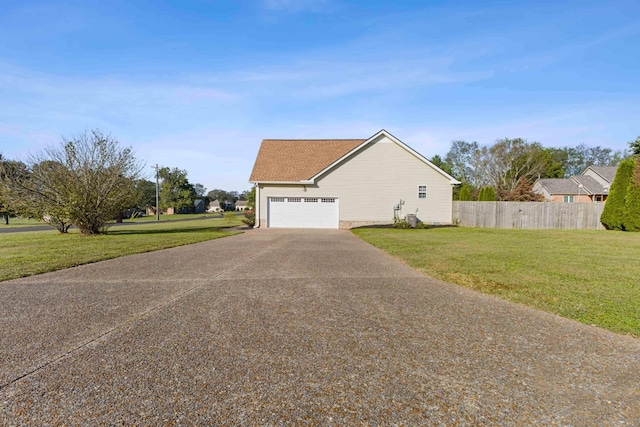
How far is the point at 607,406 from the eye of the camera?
241 centimetres

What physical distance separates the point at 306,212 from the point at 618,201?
18929mm

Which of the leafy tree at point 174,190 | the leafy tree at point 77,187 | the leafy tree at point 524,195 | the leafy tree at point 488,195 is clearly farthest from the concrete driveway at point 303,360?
the leafy tree at point 174,190

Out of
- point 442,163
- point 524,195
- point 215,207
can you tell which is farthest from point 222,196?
point 524,195

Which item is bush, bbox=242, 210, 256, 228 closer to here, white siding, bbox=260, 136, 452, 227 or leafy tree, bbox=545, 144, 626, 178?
white siding, bbox=260, 136, 452, 227

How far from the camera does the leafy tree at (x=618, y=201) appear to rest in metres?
19.5

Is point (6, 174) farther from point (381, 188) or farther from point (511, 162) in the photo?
point (511, 162)

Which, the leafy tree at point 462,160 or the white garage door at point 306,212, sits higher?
the leafy tree at point 462,160

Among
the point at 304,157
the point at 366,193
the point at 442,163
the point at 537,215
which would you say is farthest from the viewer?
the point at 442,163

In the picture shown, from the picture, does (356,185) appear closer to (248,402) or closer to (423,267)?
(423,267)

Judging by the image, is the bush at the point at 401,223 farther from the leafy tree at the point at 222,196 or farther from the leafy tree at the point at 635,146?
the leafy tree at the point at 222,196

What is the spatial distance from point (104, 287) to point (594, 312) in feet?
25.7

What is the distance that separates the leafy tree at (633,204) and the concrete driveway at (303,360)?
20.4m

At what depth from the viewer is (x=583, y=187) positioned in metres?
40.7

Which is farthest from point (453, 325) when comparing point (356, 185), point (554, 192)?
point (554, 192)
